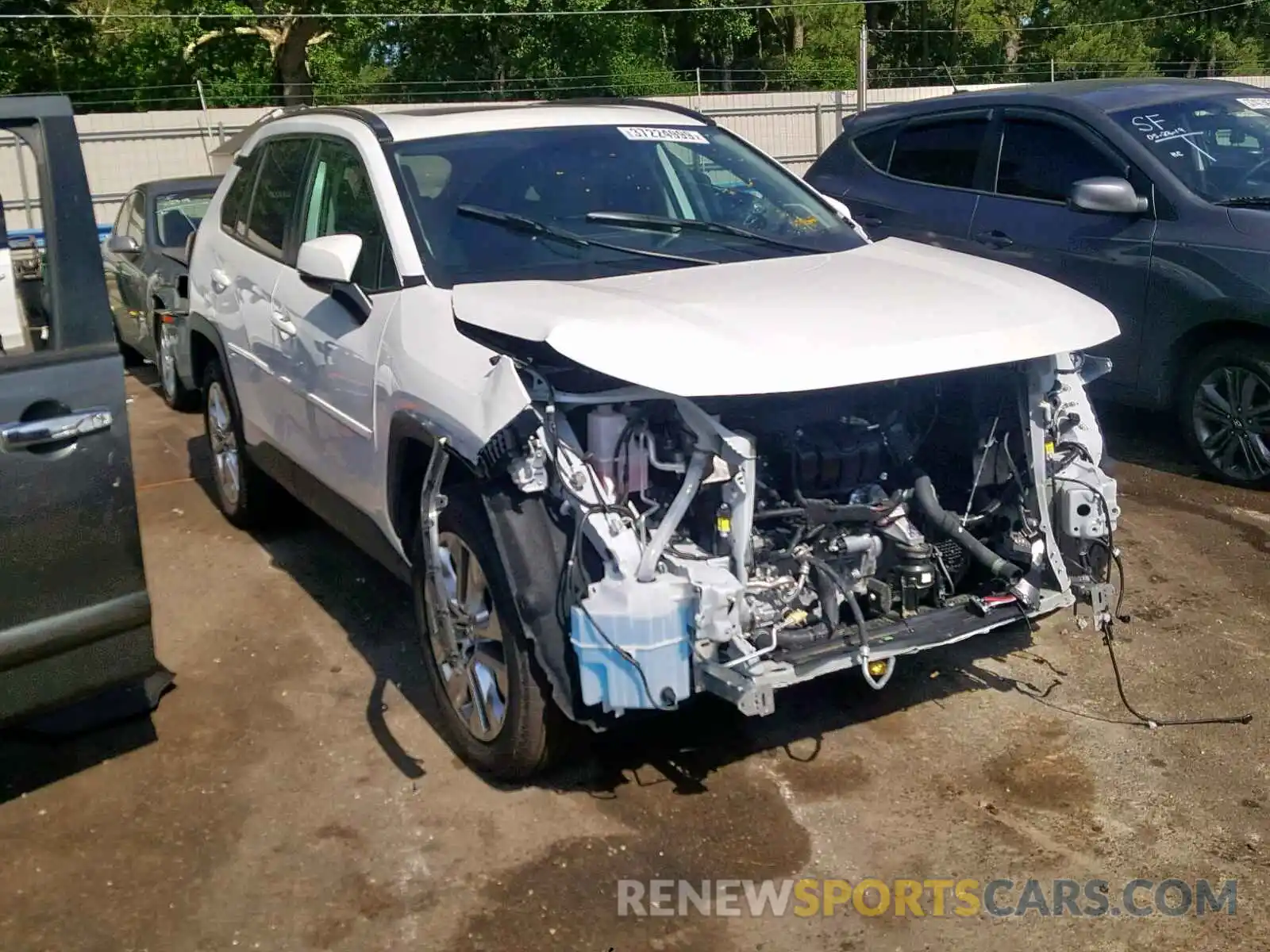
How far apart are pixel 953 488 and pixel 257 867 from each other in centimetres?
242

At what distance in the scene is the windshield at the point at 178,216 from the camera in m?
9.49

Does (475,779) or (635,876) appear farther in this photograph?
(475,779)

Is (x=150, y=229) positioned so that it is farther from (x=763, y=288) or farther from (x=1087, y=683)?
(x=1087, y=683)

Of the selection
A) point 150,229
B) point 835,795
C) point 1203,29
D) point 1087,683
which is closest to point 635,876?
point 835,795

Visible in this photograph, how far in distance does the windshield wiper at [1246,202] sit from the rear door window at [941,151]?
1.52 metres

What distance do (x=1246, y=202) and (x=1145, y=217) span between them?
17.8 inches

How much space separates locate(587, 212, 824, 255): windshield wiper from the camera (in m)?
4.54

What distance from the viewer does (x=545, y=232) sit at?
4.40 m

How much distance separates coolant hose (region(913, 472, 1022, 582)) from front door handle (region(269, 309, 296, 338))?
8.12 ft

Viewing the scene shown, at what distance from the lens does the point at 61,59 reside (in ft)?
101

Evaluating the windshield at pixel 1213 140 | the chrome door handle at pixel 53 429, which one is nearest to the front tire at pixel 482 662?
the chrome door handle at pixel 53 429

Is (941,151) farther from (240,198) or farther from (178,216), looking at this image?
(178,216)

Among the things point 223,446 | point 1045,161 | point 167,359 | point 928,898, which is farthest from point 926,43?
point 928,898

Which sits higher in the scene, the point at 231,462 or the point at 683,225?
the point at 683,225
